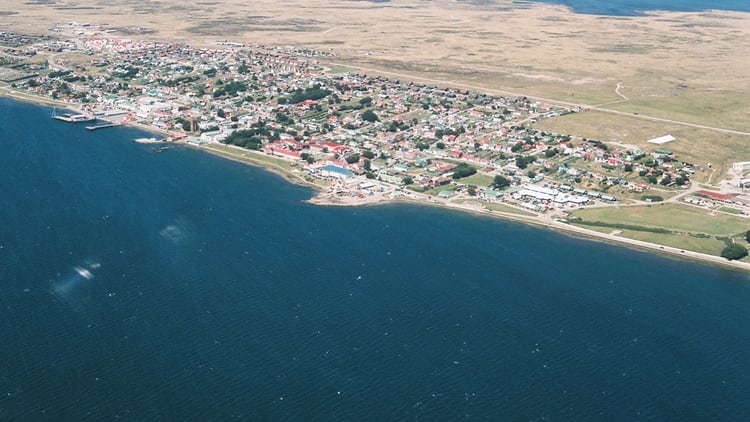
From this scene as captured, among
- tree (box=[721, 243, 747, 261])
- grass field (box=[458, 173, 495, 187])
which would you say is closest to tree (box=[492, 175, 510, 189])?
grass field (box=[458, 173, 495, 187])

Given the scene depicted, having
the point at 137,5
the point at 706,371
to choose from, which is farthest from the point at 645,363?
the point at 137,5

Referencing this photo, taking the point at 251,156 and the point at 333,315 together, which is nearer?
the point at 333,315

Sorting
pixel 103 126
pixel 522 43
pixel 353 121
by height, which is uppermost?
pixel 522 43

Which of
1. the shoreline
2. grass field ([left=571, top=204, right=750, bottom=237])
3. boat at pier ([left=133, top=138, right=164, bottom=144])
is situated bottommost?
boat at pier ([left=133, top=138, right=164, bottom=144])

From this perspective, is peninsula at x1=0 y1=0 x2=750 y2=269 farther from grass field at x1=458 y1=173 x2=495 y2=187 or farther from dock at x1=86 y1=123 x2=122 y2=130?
dock at x1=86 y1=123 x2=122 y2=130

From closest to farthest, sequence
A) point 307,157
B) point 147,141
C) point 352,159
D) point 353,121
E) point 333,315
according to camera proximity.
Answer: point 333,315 → point 352,159 → point 307,157 → point 147,141 → point 353,121

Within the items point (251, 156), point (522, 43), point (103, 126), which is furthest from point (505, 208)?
point (522, 43)

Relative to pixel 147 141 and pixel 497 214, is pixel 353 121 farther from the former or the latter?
pixel 497 214
